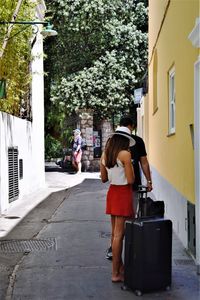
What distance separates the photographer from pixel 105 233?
9000 mm

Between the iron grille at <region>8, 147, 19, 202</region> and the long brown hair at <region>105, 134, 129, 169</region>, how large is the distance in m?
6.55

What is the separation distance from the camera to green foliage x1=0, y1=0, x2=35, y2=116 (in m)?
11.1

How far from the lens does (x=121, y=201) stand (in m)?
5.85

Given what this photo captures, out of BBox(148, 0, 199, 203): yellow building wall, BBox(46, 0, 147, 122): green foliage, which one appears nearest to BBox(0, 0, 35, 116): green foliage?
BBox(148, 0, 199, 203): yellow building wall

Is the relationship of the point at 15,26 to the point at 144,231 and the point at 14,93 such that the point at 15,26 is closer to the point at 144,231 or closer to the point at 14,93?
the point at 14,93

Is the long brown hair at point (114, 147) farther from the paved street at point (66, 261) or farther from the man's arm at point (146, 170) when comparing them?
the paved street at point (66, 261)

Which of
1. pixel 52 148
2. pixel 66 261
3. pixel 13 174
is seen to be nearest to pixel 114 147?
pixel 66 261

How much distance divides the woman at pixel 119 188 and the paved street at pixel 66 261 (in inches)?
13.7

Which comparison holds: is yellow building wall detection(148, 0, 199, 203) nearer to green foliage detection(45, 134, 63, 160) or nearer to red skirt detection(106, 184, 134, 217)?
red skirt detection(106, 184, 134, 217)

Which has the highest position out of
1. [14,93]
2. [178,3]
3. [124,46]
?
[124,46]

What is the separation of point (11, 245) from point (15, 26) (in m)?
5.55

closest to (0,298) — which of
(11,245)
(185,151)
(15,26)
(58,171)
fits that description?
(11,245)

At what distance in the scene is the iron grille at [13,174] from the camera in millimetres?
12147

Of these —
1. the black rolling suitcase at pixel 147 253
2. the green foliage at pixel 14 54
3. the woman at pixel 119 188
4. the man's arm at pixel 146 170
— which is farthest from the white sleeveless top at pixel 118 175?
the green foliage at pixel 14 54
